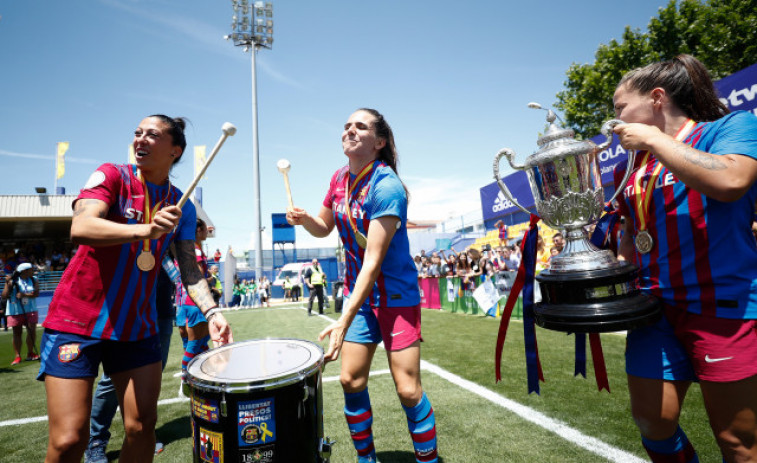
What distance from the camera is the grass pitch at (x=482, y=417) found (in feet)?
8.60

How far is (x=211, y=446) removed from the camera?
54.1 inches

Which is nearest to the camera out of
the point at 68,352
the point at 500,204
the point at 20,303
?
the point at 68,352

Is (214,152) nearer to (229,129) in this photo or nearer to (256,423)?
(229,129)

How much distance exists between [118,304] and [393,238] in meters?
1.46

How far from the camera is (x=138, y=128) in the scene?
6.66 feet

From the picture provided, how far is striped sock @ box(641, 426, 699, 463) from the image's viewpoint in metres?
1.51

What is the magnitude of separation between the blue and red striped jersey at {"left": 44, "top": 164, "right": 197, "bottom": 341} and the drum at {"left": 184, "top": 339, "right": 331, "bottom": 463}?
2.15ft

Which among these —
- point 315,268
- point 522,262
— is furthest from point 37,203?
point 522,262

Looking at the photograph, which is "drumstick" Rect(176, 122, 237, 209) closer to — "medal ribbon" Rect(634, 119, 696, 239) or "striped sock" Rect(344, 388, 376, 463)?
"striped sock" Rect(344, 388, 376, 463)

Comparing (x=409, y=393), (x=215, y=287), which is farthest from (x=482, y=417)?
(x=215, y=287)

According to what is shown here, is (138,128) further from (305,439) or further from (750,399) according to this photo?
(750,399)

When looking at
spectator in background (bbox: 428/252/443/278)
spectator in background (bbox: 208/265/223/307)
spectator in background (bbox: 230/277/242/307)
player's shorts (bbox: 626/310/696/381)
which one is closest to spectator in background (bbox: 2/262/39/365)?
spectator in background (bbox: 208/265/223/307)

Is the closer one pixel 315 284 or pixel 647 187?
pixel 647 187

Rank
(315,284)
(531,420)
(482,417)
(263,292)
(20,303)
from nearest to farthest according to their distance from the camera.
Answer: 1. (531,420)
2. (482,417)
3. (20,303)
4. (315,284)
5. (263,292)
